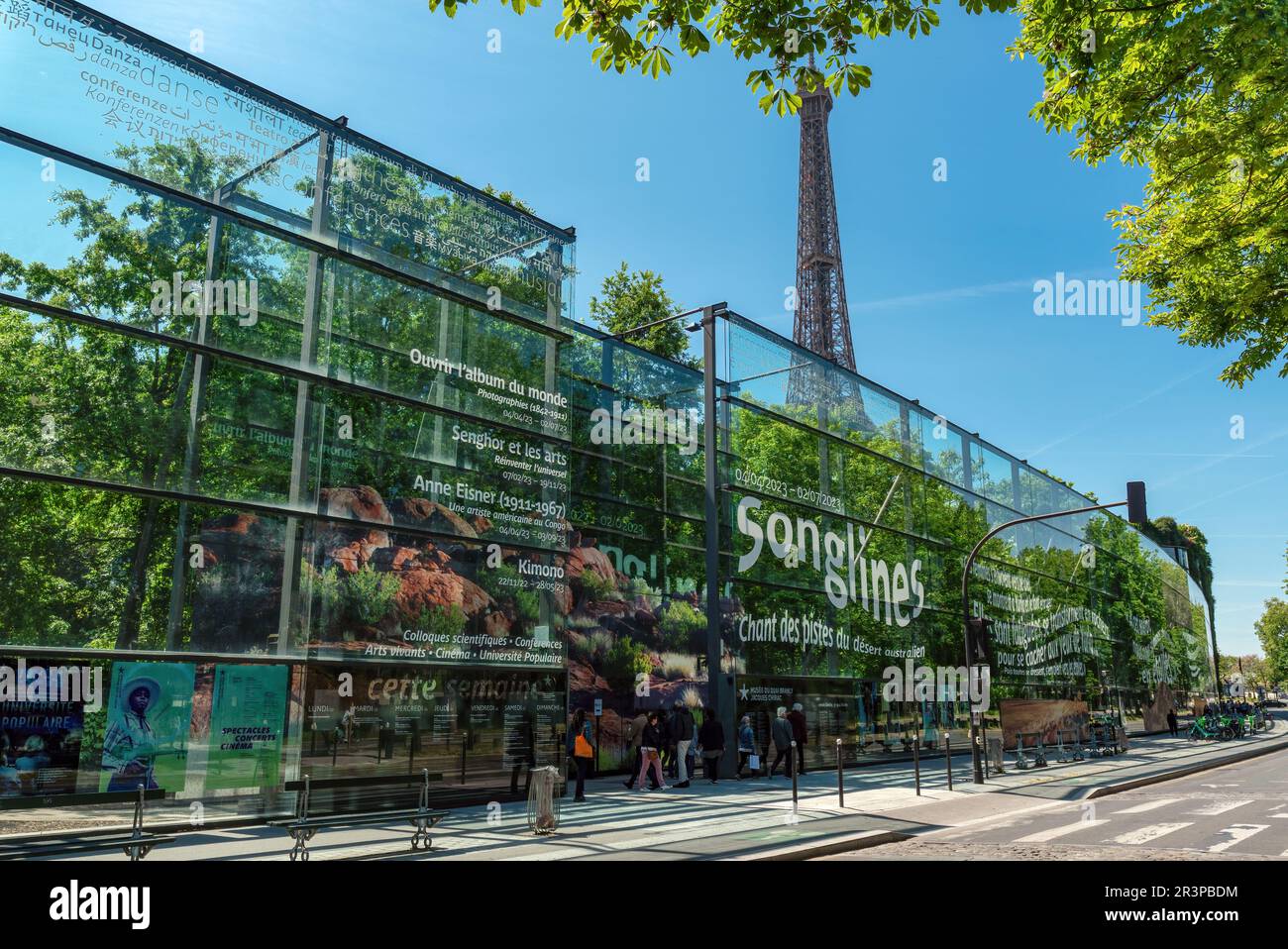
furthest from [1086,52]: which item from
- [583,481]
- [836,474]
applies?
[836,474]

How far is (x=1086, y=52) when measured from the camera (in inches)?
380

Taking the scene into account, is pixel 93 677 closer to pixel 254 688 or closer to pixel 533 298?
pixel 254 688

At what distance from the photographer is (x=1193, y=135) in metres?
11.3

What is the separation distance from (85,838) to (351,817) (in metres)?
3.10

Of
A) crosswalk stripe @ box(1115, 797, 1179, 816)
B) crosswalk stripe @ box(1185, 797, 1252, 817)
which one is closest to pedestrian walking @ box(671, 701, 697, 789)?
crosswalk stripe @ box(1115, 797, 1179, 816)

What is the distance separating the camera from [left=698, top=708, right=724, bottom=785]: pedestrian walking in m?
20.5

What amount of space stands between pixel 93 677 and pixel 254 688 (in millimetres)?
2058

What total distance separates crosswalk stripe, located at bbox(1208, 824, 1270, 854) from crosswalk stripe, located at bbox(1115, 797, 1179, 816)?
7.87ft

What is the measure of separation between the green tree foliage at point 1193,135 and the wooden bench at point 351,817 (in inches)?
Answer: 415

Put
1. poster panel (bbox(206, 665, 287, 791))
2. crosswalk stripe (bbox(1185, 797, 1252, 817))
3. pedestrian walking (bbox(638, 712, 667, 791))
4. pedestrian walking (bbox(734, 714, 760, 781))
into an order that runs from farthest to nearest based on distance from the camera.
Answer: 1. pedestrian walking (bbox(734, 714, 760, 781))
2. pedestrian walking (bbox(638, 712, 667, 791))
3. crosswalk stripe (bbox(1185, 797, 1252, 817))
4. poster panel (bbox(206, 665, 287, 791))

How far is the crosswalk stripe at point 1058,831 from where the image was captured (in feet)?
38.6

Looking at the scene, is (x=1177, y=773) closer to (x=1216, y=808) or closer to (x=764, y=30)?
(x=1216, y=808)

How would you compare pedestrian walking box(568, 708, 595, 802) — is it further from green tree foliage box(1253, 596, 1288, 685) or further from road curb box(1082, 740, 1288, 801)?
green tree foliage box(1253, 596, 1288, 685)

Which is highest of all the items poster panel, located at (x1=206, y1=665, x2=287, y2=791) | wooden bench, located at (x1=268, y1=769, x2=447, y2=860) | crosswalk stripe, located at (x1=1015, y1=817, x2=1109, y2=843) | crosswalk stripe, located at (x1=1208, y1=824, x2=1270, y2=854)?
poster panel, located at (x1=206, y1=665, x2=287, y2=791)
